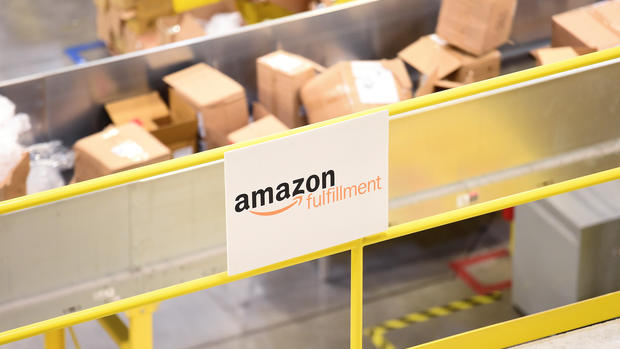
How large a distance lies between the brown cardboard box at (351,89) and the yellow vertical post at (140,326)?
209 cm

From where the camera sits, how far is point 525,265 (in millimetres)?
6438

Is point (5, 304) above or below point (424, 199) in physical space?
above

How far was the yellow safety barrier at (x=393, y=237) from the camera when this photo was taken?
3.81 meters

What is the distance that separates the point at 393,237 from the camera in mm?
4500

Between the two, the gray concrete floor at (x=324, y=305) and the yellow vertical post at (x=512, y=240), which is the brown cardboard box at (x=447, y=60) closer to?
the yellow vertical post at (x=512, y=240)

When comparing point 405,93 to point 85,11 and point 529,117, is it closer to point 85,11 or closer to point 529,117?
point 529,117

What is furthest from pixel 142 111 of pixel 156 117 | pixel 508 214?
pixel 508 214

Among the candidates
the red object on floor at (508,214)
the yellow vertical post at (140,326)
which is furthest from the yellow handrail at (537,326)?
the red object on floor at (508,214)

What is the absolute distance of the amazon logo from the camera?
3.88 meters

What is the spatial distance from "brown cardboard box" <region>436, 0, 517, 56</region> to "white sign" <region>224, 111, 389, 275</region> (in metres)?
2.97

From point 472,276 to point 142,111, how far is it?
2.34m

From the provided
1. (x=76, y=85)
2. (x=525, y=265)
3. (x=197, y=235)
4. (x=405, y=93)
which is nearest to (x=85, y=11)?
(x=76, y=85)

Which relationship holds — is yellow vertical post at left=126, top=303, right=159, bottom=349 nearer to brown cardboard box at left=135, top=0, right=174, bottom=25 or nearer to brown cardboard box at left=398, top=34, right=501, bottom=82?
brown cardboard box at left=398, top=34, right=501, bottom=82

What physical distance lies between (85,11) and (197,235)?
256 inches
